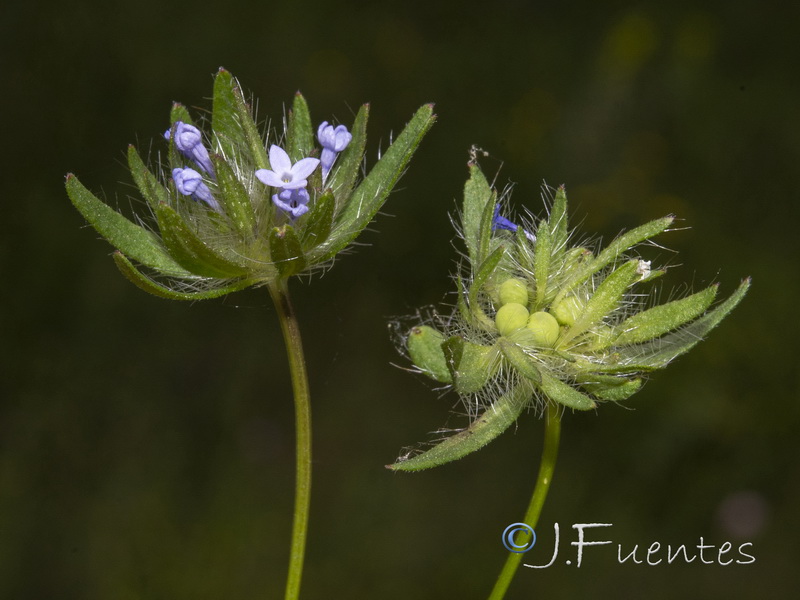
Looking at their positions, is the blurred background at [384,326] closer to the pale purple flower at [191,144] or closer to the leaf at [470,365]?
the pale purple flower at [191,144]

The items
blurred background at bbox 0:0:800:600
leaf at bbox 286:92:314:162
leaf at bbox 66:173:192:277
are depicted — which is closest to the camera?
leaf at bbox 66:173:192:277

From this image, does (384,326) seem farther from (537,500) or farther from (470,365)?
(537,500)

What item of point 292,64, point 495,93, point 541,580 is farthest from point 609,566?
point 292,64

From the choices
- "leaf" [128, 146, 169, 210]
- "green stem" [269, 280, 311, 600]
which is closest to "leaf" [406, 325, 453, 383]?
"green stem" [269, 280, 311, 600]

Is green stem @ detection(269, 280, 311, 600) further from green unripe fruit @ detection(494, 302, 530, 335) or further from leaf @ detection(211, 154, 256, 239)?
green unripe fruit @ detection(494, 302, 530, 335)

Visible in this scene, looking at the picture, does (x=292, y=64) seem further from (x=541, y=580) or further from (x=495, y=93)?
(x=541, y=580)

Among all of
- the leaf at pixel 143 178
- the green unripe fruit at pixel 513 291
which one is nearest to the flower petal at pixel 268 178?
the leaf at pixel 143 178

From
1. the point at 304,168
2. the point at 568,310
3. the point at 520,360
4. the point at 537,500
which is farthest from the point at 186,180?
the point at 537,500
